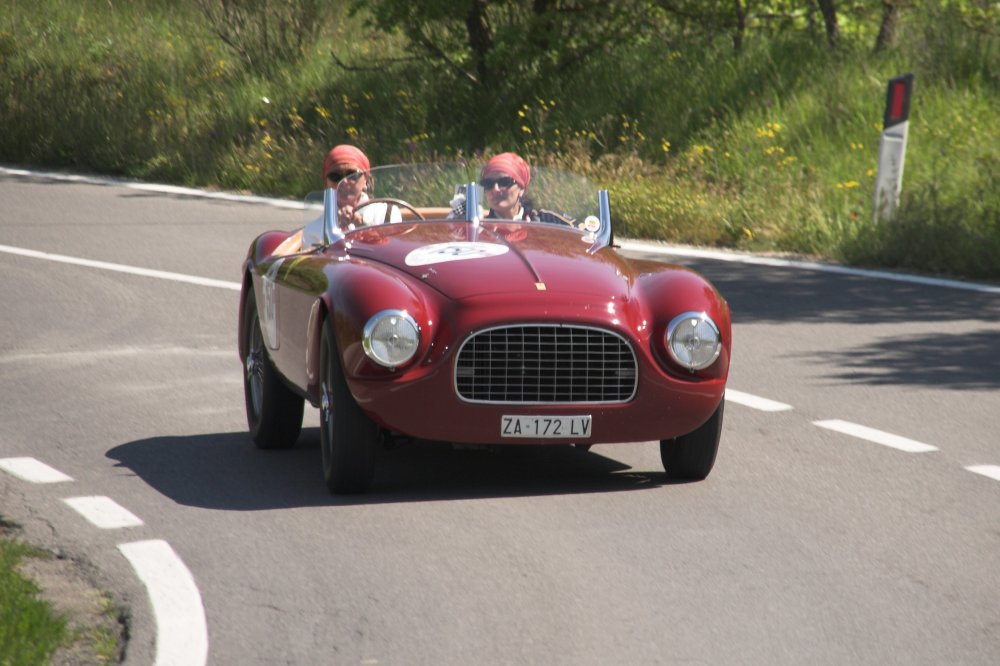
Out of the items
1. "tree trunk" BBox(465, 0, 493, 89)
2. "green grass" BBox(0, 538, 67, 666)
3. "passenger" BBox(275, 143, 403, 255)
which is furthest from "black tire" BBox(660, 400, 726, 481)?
"tree trunk" BBox(465, 0, 493, 89)

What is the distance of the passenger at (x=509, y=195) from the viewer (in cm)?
869

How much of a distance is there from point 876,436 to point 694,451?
1533 millimetres

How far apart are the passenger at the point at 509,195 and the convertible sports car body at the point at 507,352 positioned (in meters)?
0.85

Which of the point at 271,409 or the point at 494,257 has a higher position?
the point at 494,257

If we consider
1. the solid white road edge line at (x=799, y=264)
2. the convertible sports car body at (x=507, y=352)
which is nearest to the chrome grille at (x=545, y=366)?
the convertible sports car body at (x=507, y=352)

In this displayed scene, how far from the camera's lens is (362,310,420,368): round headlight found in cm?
706

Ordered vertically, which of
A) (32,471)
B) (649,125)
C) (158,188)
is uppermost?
(649,125)

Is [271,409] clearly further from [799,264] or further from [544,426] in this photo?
[799,264]

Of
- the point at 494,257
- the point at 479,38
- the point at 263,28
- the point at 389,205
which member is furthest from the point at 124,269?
the point at 263,28

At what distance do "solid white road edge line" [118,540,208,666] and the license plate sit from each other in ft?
4.77

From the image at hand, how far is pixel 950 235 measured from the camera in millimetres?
15594

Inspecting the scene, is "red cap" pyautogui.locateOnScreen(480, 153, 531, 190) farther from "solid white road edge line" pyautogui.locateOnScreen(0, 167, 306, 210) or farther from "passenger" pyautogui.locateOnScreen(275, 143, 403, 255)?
"solid white road edge line" pyautogui.locateOnScreen(0, 167, 306, 210)

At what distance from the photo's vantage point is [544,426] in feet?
23.5

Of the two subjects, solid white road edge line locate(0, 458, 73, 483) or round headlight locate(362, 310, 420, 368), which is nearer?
round headlight locate(362, 310, 420, 368)
